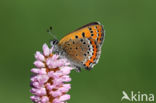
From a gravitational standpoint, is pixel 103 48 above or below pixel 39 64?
above

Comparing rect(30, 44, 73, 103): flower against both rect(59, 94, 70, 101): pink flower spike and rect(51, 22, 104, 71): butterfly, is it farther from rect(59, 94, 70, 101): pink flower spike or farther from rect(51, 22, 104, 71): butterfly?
rect(51, 22, 104, 71): butterfly

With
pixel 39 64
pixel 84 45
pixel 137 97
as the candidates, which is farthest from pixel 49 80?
pixel 137 97

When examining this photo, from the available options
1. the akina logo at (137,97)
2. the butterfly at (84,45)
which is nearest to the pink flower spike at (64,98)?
the butterfly at (84,45)

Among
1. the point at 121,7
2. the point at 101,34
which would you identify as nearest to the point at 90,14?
the point at 121,7

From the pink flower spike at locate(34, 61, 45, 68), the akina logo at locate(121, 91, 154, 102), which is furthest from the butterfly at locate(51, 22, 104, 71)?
the akina logo at locate(121, 91, 154, 102)

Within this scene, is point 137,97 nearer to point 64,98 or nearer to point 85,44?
point 85,44

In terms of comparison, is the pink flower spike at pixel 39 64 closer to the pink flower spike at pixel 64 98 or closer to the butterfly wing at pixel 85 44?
the pink flower spike at pixel 64 98

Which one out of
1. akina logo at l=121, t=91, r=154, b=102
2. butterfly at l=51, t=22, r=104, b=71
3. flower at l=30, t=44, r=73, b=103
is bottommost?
flower at l=30, t=44, r=73, b=103
